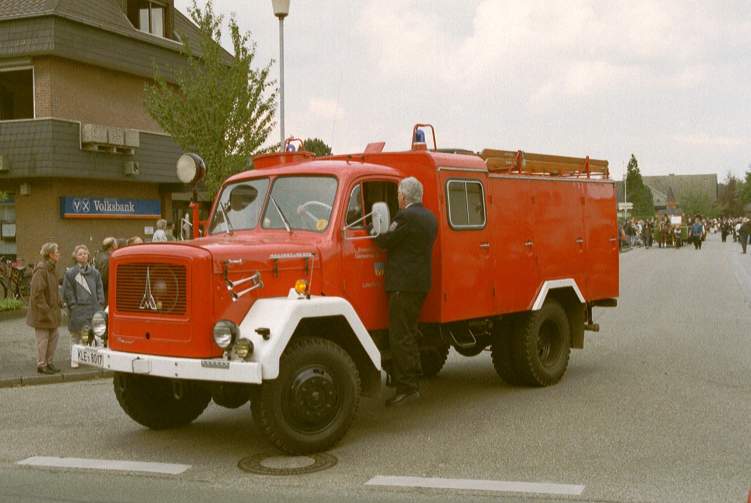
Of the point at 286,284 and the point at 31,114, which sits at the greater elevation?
the point at 31,114

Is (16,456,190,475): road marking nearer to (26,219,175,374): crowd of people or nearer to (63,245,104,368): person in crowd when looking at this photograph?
(26,219,175,374): crowd of people

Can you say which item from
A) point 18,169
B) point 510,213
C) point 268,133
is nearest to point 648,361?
point 510,213

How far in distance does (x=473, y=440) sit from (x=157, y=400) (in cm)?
272

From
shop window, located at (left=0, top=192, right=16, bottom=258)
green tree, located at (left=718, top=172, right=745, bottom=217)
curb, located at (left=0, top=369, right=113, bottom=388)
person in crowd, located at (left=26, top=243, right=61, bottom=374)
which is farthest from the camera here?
green tree, located at (left=718, top=172, right=745, bottom=217)

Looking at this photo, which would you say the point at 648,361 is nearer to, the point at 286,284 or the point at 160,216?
the point at 286,284

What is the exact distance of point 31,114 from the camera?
25.3 metres

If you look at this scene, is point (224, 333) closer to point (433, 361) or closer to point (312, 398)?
point (312, 398)

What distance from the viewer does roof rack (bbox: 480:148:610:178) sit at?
9.40 meters

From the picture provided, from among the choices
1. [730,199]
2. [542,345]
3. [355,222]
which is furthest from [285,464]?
[730,199]

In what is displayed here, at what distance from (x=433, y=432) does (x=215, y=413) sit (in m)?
2.27

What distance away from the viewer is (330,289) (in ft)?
24.6

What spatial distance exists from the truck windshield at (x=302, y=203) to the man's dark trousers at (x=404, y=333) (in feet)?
2.97

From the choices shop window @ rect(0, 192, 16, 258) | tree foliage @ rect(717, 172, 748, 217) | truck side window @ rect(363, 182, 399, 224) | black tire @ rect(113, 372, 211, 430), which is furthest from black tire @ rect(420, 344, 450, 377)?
tree foliage @ rect(717, 172, 748, 217)

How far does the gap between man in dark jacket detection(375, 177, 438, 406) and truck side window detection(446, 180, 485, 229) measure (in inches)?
26.8
